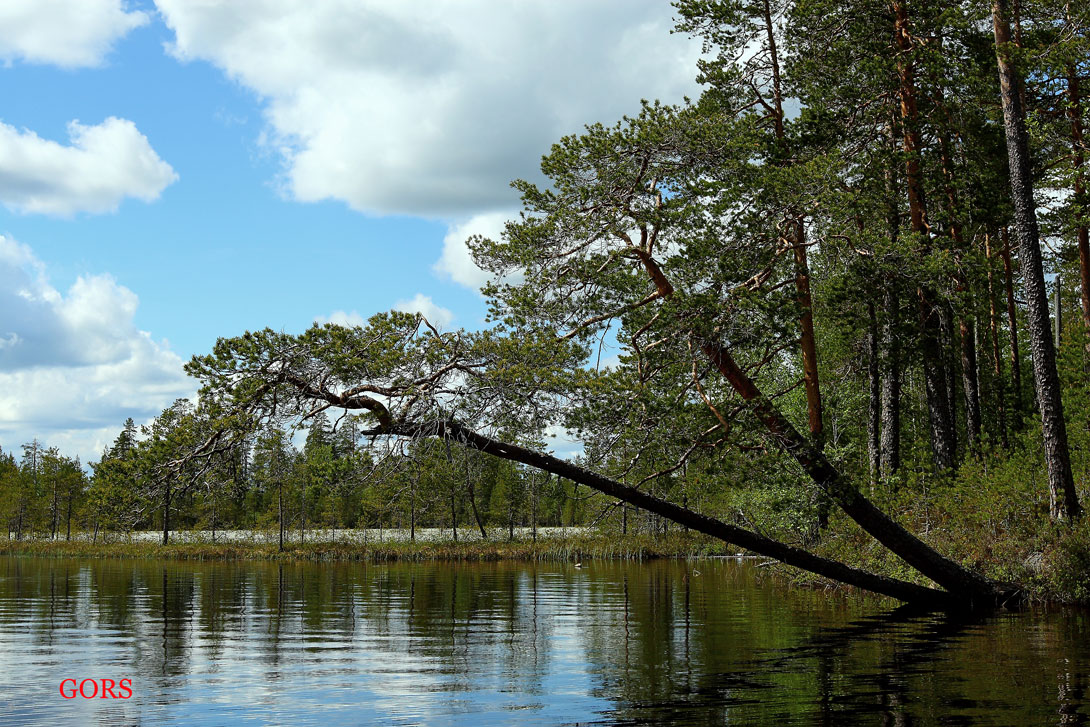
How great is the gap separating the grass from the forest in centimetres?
2525

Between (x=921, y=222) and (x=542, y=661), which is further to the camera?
(x=921, y=222)

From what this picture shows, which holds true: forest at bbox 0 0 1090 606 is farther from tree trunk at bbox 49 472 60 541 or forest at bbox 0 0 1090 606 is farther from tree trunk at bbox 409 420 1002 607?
tree trunk at bbox 49 472 60 541

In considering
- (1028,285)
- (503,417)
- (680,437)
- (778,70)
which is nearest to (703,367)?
(680,437)

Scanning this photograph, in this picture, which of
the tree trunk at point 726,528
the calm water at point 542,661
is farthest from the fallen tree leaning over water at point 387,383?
the calm water at point 542,661

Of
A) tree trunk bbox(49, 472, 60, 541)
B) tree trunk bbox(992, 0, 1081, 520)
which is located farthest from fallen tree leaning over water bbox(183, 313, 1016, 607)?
tree trunk bbox(49, 472, 60, 541)

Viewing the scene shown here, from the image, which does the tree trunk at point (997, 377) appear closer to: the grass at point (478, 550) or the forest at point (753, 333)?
the forest at point (753, 333)

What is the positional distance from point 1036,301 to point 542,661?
12583mm

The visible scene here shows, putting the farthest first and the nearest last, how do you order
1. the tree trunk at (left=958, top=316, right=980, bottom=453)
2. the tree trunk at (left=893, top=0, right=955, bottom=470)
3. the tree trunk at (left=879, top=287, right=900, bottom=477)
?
the tree trunk at (left=958, top=316, right=980, bottom=453), the tree trunk at (left=879, top=287, right=900, bottom=477), the tree trunk at (left=893, top=0, right=955, bottom=470)

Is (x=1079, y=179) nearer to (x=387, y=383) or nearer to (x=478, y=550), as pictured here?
(x=387, y=383)

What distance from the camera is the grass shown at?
5056 cm

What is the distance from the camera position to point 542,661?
44.5 ft

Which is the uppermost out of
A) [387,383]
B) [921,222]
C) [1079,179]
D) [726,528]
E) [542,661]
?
[1079,179]

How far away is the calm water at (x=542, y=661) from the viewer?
31.3 ft

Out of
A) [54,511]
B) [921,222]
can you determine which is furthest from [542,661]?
[54,511]
